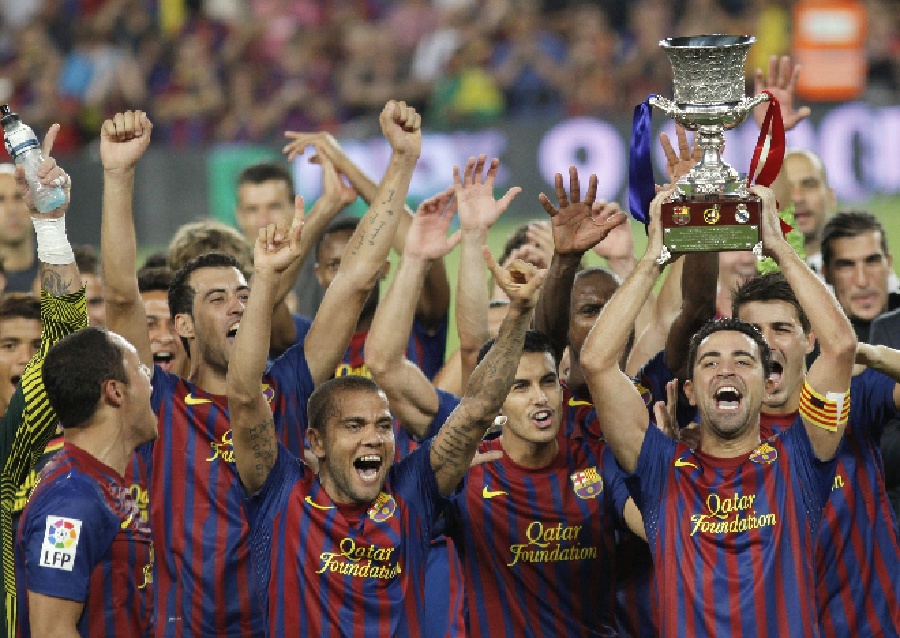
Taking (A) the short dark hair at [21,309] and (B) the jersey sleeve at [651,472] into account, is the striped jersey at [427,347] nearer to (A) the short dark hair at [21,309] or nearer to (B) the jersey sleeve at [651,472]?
(A) the short dark hair at [21,309]

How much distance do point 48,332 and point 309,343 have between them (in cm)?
102

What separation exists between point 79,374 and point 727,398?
7.50 ft

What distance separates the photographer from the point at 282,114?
1738cm

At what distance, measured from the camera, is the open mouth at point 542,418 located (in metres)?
6.16

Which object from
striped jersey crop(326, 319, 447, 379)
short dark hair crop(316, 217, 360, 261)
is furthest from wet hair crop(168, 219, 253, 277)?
striped jersey crop(326, 319, 447, 379)

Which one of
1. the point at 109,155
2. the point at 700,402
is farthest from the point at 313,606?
the point at 109,155

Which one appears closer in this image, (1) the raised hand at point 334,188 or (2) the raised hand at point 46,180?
(2) the raised hand at point 46,180

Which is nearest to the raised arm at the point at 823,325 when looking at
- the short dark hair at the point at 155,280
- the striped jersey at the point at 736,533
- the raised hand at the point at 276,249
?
the striped jersey at the point at 736,533

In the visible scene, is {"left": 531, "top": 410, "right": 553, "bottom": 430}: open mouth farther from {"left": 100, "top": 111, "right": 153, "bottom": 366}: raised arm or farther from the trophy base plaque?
{"left": 100, "top": 111, "right": 153, "bottom": 366}: raised arm

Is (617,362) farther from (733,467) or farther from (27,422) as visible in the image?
(27,422)

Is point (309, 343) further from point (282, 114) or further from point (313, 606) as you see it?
point (282, 114)

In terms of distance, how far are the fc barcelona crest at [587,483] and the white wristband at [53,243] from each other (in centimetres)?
213

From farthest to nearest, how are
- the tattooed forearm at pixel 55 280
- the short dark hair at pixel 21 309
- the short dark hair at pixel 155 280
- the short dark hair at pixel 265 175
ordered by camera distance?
the short dark hair at pixel 265 175 → the short dark hair at pixel 155 280 → the short dark hair at pixel 21 309 → the tattooed forearm at pixel 55 280

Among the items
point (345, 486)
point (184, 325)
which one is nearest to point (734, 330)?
→ point (345, 486)
